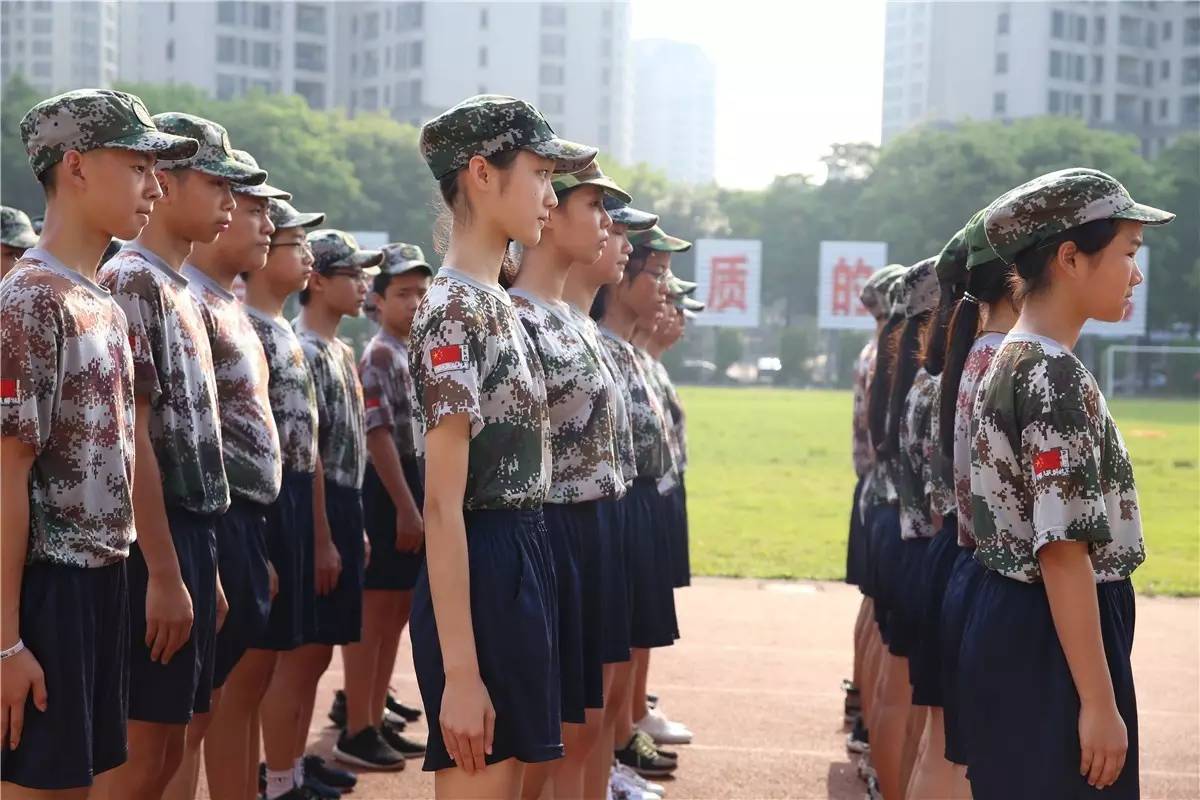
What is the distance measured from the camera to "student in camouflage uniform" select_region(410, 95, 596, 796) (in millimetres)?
2656

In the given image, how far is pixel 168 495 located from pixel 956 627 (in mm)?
1827

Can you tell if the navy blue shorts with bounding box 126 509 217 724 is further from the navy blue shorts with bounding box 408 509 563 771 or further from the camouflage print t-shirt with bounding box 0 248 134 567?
the navy blue shorts with bounding box 408 509 563 771

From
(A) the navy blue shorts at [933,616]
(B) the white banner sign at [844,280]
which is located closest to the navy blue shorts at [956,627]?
(A) the navy blue shorts at [933,616]

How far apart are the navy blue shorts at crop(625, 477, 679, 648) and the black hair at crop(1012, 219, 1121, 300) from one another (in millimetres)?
1937

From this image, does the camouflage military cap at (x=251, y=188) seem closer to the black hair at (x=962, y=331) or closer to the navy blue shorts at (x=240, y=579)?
the navy blue shorts at (x=240, y=579)

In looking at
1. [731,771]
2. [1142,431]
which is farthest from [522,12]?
[731,771]

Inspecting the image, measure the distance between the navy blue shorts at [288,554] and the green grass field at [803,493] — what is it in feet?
19.3

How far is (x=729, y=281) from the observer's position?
3812cm

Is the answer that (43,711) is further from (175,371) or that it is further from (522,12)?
(522,12)

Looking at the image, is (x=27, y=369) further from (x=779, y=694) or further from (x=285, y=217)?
(x=779, y=694)

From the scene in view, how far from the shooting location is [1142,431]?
2392 centimetres

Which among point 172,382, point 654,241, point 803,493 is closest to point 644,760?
point 654,241

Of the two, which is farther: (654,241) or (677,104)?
(677,104)

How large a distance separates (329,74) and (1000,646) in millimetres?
75055
